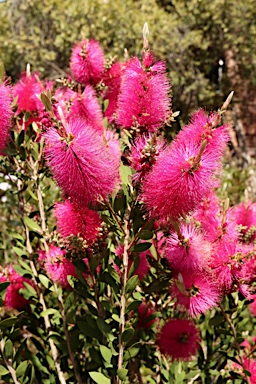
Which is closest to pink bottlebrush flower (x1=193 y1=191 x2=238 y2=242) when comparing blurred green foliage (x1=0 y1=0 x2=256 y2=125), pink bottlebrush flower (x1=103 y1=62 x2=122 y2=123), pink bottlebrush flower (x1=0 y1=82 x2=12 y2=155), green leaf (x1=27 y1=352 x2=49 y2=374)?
pink bottlebrush flower (x1=103 y1=62 x2=122 y2=123)

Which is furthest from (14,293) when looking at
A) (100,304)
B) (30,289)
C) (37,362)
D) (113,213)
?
(113,213)

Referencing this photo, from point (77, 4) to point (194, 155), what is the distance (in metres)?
5.82

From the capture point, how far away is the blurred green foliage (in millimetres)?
6035

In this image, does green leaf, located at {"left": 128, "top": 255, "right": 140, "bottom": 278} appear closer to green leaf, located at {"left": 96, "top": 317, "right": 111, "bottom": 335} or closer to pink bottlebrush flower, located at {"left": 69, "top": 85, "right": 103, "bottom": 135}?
green leaf, located at {"left": 96, "top": 317, "right": 111, "bottom": 335}

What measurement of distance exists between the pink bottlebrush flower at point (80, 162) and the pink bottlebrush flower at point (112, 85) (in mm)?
475

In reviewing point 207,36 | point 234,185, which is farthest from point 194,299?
point 207,36

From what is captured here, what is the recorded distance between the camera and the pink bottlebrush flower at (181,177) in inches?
28.8

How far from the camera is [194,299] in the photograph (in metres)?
0.93

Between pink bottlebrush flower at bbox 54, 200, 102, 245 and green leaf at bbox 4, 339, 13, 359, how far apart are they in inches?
11.8

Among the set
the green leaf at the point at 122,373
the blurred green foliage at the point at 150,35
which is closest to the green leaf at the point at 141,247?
the green leaf at the point at 122,373

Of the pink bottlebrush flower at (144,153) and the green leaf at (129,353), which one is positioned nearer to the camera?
the pink bottlebrush flower at (144,153)

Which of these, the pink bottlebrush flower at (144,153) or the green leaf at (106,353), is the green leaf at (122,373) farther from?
the pink bottlebrush flower at (144,153)

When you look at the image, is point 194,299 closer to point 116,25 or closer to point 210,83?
point 116,25

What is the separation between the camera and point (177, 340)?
1176 mm
